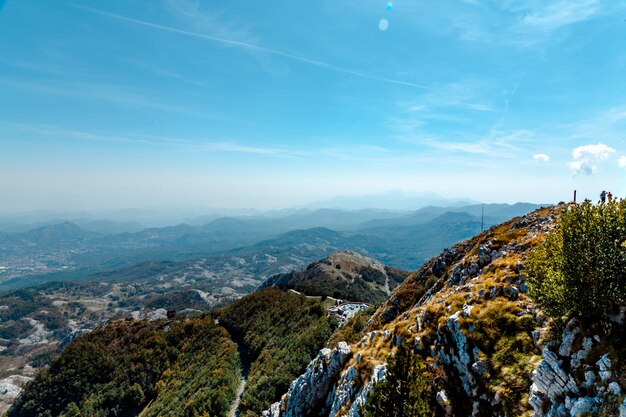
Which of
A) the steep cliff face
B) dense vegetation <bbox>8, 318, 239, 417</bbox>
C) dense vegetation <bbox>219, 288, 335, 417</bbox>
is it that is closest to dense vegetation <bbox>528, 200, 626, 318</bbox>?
the steep cliff face

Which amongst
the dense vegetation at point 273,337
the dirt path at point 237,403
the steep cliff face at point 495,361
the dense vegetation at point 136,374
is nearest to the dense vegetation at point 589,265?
the steep cliff face at point 495,361

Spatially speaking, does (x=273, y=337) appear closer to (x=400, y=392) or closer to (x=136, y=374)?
(x=136, y=374)

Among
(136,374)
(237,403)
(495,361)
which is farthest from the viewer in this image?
(136,374)

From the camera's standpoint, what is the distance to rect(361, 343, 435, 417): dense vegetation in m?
22.0

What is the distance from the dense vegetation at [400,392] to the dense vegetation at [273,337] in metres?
46.7

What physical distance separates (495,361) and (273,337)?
8614cm

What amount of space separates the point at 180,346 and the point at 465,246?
111 metres

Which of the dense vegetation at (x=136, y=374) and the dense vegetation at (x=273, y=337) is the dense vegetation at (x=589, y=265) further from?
the dense vegetation at (x=136, y=374)

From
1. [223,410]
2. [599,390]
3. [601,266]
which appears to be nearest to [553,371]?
[599,390]

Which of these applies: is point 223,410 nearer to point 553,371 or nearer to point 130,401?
point 130,401

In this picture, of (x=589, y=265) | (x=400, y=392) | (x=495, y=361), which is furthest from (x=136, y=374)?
(x=589, y=265)

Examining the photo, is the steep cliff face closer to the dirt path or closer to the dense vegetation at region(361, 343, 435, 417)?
the dense vegetation at region(361, 343, 435, 417)

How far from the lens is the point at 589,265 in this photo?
20.6 metres

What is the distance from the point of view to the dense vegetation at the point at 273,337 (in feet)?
215
